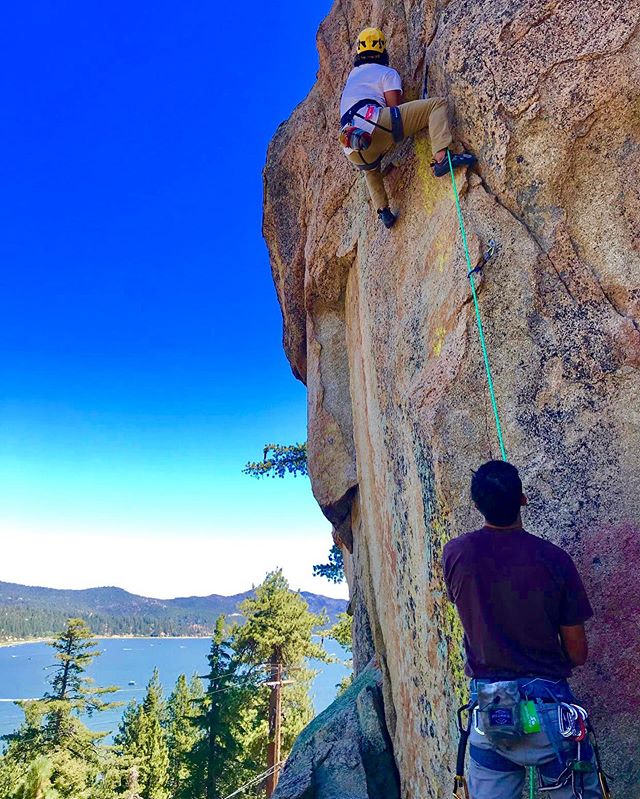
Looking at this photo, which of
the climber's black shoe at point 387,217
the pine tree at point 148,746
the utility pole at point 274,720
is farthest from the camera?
the pine tree at point 148,746

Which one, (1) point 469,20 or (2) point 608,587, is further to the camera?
(1) point 469,20

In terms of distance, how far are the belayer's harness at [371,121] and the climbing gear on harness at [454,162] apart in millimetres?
556

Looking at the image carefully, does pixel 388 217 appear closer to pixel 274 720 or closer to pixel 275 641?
pixel 275 641

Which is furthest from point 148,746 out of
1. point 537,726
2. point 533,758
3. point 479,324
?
point 537,726

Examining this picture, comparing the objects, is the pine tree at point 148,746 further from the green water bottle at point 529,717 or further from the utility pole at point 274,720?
the green water bottle at point 529,717

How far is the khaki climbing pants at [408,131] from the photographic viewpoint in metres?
5.23

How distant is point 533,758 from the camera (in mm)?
2629

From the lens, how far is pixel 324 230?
8.34 metres

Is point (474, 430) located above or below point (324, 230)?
below

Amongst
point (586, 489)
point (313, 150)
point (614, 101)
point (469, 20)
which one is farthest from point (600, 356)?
point (313, 150)

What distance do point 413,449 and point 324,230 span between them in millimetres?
4286

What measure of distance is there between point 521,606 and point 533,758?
0.66 m

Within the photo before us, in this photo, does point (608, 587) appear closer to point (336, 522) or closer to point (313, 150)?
point (336, 522)

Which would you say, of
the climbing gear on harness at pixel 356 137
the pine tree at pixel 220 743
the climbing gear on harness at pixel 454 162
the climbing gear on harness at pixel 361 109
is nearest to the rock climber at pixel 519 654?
the climbing gear on harness at pixel 454 162
